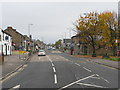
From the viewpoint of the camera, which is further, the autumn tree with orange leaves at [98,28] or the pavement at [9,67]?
the autumn tree with orange leaves at [98,28]

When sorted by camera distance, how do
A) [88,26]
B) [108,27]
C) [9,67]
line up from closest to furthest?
[9,67]
[88,26]
[108,27]

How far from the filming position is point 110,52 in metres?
53.7

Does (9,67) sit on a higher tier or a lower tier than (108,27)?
lower

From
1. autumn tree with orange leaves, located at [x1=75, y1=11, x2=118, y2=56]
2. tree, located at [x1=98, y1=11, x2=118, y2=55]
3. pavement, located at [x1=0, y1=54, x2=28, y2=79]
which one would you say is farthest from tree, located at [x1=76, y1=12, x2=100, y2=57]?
pavement, located at [x1=0, y1=54, x2=28, y2=79]

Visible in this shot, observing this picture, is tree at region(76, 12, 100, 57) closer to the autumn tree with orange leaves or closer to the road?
the autumn tree with orange leaves

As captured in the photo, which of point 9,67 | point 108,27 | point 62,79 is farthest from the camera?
point 108,27

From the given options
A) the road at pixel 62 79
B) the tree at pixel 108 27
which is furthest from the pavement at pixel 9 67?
the tree at pixel 108 27

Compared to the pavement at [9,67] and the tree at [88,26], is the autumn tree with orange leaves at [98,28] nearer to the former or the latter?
the tree at [88,26]

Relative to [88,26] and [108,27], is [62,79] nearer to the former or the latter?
[88,26]

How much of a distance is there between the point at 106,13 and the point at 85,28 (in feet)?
24.7

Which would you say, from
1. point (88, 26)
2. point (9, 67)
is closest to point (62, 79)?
point (9, 67)

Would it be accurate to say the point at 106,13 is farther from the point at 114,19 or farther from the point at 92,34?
the point at 92,34

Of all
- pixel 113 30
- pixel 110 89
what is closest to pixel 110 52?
pixel 113 30

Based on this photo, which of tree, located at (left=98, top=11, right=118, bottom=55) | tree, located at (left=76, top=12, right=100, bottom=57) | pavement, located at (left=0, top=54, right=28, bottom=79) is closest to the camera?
pavement, located at (left=0, top=54, right=28, bottom=79)
